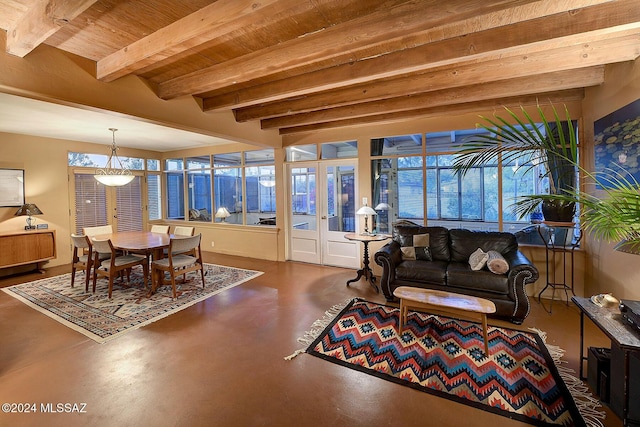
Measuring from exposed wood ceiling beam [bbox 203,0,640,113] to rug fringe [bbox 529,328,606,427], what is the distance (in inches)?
101

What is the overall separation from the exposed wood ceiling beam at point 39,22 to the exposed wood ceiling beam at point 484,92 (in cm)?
309

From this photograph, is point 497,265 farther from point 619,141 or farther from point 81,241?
point 81,241

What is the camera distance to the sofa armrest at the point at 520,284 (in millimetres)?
3043

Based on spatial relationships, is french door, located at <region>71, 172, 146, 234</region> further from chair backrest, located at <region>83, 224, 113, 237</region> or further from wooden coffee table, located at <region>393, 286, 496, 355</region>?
wooden coffee table, located at <region>393, 286, 496, 355</region>

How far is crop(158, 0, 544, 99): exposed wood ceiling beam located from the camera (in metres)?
1.88

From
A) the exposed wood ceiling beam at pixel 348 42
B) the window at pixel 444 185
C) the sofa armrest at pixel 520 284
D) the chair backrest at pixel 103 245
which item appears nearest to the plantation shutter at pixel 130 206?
the chair backrest at pixel 103 245

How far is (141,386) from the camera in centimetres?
215

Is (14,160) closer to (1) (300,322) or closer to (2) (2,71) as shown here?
(2) (2,71)

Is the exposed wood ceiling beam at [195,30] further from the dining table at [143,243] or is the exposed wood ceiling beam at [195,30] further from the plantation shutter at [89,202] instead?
the plantation shutter at [89,202]

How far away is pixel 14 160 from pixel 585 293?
9.33 meters

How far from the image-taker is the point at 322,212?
5590 millimetres

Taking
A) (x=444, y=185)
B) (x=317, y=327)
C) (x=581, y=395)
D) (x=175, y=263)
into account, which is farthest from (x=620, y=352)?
(x=175, y=263)

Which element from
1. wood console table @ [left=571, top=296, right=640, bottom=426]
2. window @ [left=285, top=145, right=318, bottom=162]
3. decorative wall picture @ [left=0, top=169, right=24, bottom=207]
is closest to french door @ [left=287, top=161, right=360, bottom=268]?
window @ [left=285, top=145, right=318, bottom=162]

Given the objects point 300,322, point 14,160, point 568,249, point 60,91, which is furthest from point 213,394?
point 14,160
